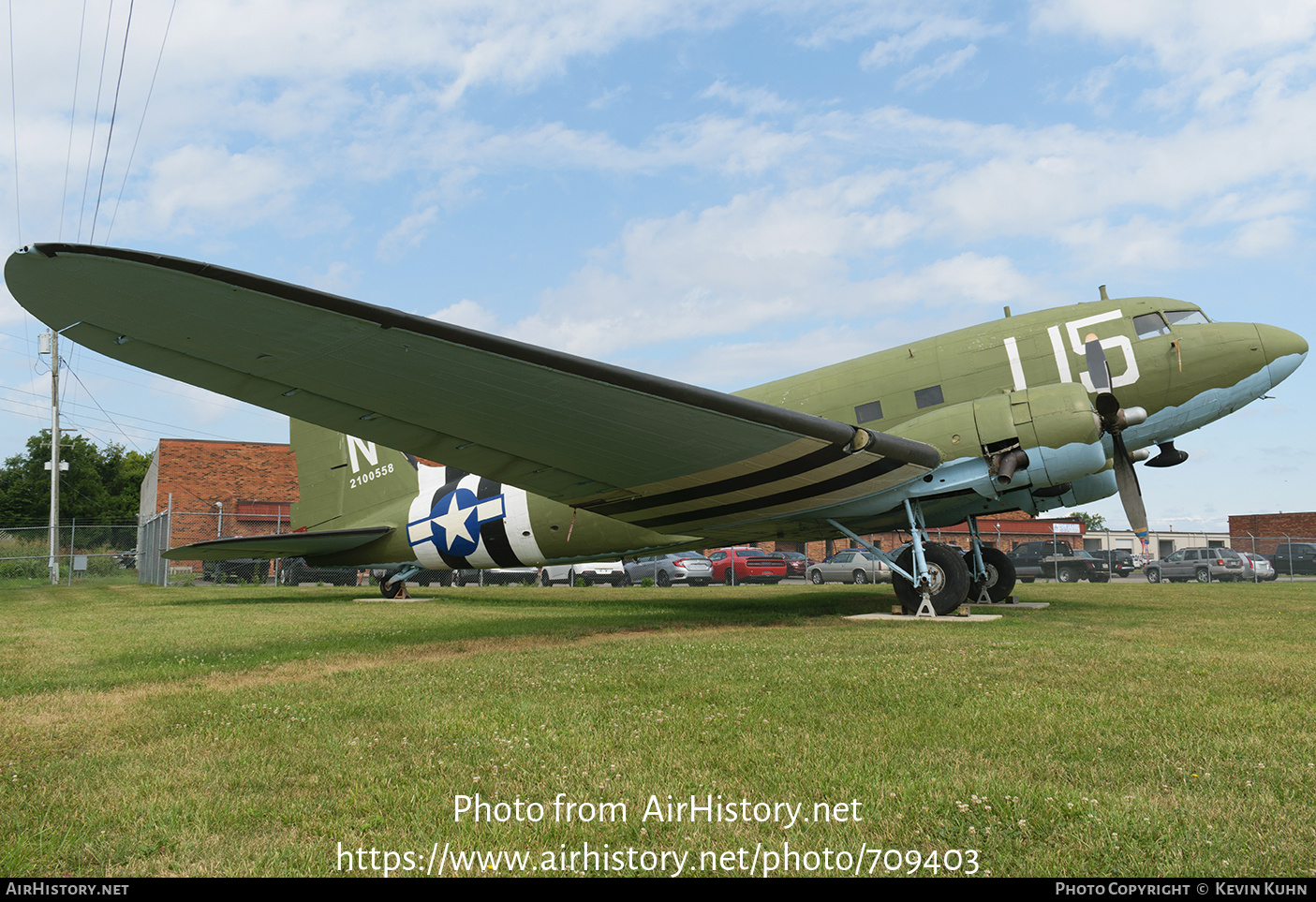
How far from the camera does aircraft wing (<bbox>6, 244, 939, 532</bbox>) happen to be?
624cm

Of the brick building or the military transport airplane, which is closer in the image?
the military transport airplane

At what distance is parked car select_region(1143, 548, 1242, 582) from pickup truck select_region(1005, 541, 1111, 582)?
2.41 meters

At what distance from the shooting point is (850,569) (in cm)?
3089

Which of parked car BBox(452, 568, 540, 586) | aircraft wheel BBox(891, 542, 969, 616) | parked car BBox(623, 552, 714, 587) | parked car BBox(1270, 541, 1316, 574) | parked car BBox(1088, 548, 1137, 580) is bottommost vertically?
parked car BBox(1270, 541, 1316, 574)

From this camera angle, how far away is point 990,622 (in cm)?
1024

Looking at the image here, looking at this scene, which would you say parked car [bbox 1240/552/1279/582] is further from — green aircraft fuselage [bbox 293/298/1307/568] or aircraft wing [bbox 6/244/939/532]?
aircraft wing [bbox 6/244/939/532]

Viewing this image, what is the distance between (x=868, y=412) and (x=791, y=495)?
8.12 ft

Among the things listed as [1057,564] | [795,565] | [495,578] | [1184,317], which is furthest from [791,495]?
[1057,564]

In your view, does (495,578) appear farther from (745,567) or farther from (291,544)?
(291,544)

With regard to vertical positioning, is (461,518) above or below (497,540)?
above

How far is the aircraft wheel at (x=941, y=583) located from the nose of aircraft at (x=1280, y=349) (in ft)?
17.6

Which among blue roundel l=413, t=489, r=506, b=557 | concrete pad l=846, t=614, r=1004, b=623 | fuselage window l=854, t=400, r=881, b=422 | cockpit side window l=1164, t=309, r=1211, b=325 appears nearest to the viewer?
concrete pad l=846, t=614, r=1004, b=623

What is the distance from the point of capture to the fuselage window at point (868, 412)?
12.1m

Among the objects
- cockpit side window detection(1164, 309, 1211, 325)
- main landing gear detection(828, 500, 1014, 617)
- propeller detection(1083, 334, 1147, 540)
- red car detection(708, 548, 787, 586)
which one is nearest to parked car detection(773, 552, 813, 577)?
red car detection(708, 548, 787, 586)
